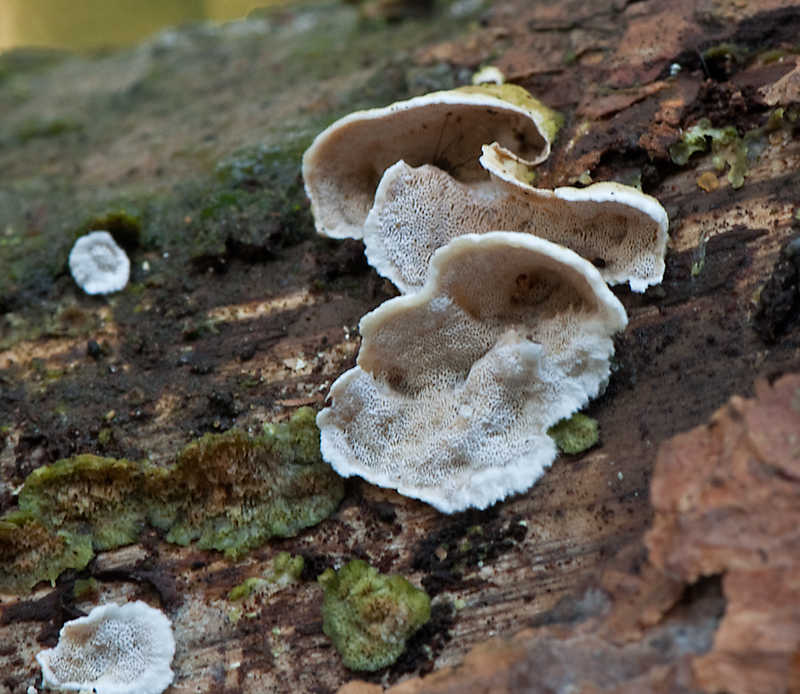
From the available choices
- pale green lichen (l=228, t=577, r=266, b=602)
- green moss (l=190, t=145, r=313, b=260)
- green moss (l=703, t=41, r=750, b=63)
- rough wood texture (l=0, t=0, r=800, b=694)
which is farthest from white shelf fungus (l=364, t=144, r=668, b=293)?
pale green lichen (l=228, t=577, r=266, b=602)

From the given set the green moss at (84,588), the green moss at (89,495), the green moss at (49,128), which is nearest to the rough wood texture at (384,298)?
the green moss at (84,588)

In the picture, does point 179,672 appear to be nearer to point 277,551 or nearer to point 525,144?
point 277,551

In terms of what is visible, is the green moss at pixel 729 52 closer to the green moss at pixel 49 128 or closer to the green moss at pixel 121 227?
the green moss at pixel 121 227

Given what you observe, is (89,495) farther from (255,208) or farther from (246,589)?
(255,208)

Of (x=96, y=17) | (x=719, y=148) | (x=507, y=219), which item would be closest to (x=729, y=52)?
(x=719, y=148)

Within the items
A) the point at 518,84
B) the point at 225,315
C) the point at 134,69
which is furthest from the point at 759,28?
the point at 134,69

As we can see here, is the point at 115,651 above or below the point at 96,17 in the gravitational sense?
below
